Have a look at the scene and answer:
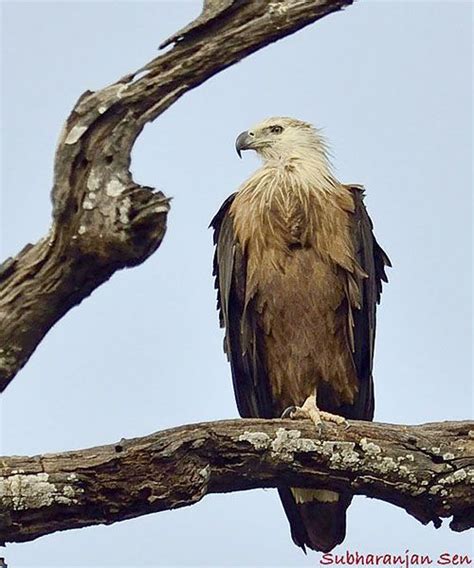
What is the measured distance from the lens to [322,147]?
7.60m

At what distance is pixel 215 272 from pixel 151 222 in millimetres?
3382

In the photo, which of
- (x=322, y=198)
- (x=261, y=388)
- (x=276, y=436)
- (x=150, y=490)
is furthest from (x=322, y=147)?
(x=150, y=490)

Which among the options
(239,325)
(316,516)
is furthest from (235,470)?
(239,325)

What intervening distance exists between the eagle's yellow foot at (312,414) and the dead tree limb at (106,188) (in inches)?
69.1

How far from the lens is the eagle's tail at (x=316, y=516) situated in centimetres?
651

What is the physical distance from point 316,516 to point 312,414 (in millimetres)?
892

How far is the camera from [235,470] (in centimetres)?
471

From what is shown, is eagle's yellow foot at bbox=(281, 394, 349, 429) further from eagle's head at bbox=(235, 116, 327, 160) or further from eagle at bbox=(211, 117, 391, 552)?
eagle's head at bbox=(235, 116, 327, 160)

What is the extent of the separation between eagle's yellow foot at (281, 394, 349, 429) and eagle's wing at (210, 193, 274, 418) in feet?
0.97

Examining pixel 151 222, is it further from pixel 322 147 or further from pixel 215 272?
pixel 322 147

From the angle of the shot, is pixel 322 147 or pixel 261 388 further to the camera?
pixel 322 147

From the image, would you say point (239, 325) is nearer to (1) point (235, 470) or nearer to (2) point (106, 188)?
(1) point (235, 470)

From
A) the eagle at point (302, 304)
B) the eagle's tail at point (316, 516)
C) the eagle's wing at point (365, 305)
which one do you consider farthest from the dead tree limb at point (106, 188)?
the eagle's tail at point (316, 516)

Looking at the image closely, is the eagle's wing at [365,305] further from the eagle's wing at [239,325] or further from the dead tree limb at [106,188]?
the dead tree limb at [106,188]
